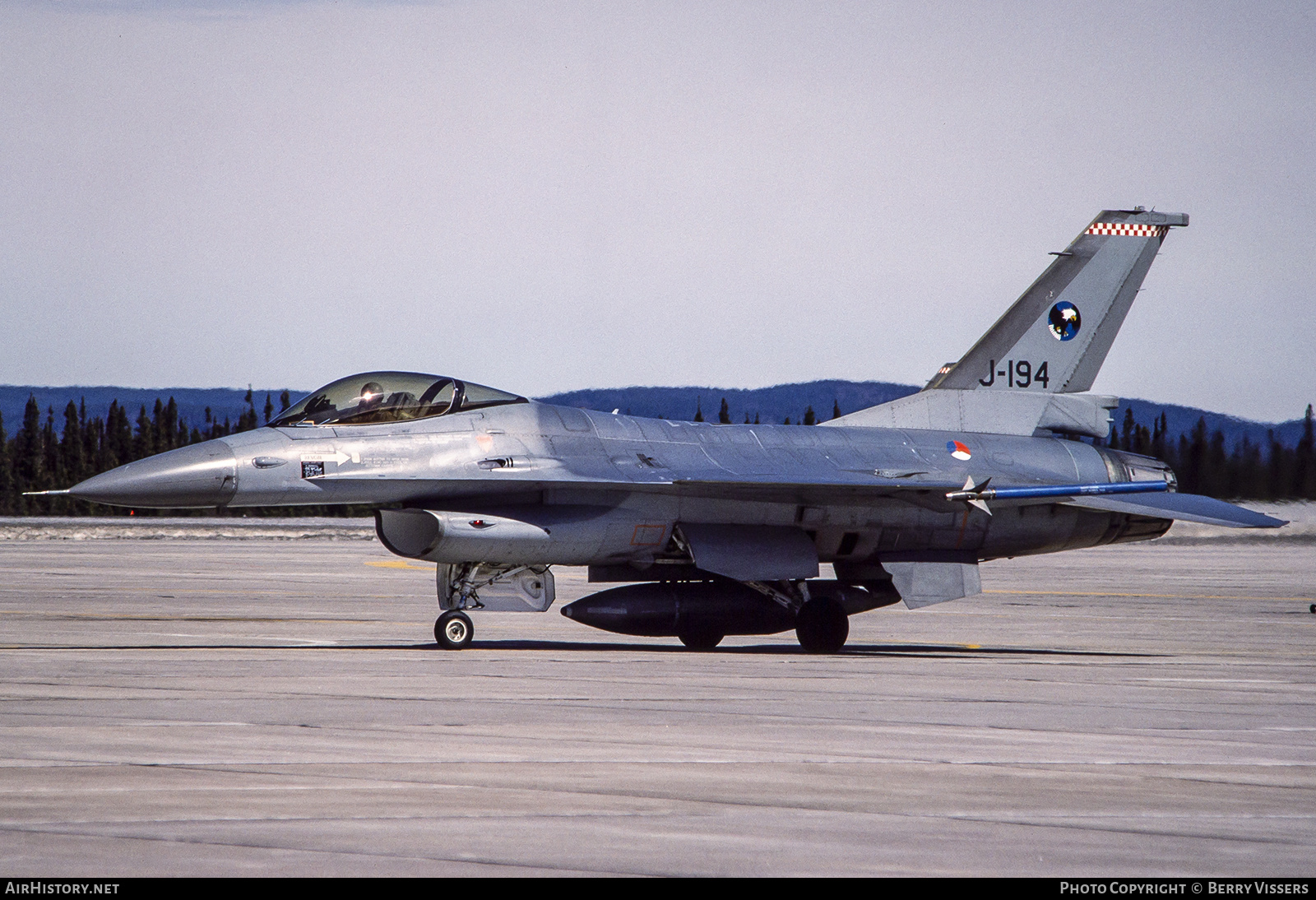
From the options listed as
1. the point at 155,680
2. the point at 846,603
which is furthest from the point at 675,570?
the point at 155,680

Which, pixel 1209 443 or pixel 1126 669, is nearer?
pixel 1126 669

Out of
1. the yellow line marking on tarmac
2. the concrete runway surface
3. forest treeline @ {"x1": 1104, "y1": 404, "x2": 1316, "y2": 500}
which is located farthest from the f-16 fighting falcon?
forest treeline @ {"x1": 1104, "y1": 404, "x2": 1316, "y2": 500}

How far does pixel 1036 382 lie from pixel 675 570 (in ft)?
20.1

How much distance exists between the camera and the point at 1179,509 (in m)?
19.2

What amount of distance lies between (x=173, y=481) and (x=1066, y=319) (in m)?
12.3

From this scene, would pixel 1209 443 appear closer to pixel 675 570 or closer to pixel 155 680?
pixel 675 570

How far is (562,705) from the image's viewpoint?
1105cm

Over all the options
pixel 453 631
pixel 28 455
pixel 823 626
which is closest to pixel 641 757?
pixel 453 631

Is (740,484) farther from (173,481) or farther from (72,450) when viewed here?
(72,450)

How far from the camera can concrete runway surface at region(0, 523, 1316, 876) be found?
6.05 metres

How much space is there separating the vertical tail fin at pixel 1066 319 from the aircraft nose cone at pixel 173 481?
Result: 10099 mm

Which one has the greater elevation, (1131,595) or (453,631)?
(453,631)

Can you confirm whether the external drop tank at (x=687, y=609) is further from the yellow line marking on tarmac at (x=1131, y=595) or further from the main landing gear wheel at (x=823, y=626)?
the yellow line marking on tarmac at (x=1131, y=595)

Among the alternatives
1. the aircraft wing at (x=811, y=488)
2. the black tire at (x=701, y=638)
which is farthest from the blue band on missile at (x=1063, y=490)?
the black tire at (x=701, y=638)
